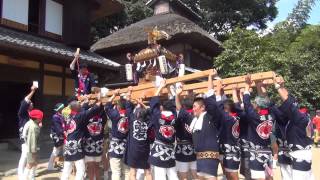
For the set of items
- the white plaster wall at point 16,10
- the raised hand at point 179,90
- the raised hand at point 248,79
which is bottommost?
the raised hand at point 179,90

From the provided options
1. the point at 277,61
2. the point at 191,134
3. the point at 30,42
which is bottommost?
the point at 191,134

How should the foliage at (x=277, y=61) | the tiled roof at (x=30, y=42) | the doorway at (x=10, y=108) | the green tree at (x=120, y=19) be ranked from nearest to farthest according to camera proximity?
the tiled roof at (x=30, y=42)
the doorway at (x=10, y=108)
the foliage at (x=277, y=61)
the green tree at (x=120, y=19)

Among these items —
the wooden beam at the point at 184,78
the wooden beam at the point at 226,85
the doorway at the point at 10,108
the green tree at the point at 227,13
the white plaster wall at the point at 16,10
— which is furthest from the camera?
the green tree at the point at 227,13

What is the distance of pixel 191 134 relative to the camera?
6375mm

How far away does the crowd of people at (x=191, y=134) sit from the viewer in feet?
17.7

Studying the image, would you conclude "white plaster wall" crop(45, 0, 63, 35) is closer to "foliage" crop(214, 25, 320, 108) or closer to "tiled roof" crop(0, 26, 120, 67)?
"tiled roof" crop(0, 26, 120, 67)

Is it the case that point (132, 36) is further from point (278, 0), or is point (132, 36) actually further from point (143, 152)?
point (278, 0)

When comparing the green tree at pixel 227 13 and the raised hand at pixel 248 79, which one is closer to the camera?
the raised hand at pixel 248 79

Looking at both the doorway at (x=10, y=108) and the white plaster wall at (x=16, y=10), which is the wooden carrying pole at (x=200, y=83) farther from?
the doorway at (x=10, y=108)

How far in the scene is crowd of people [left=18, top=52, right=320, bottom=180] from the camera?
541 cm

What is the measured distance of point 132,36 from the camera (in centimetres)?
1934

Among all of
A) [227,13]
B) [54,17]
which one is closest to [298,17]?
[227,13]

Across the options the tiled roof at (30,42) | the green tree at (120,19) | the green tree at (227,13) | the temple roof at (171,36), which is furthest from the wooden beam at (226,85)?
the green tree at (227,13)

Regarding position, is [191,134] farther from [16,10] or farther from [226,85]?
[16,10]
